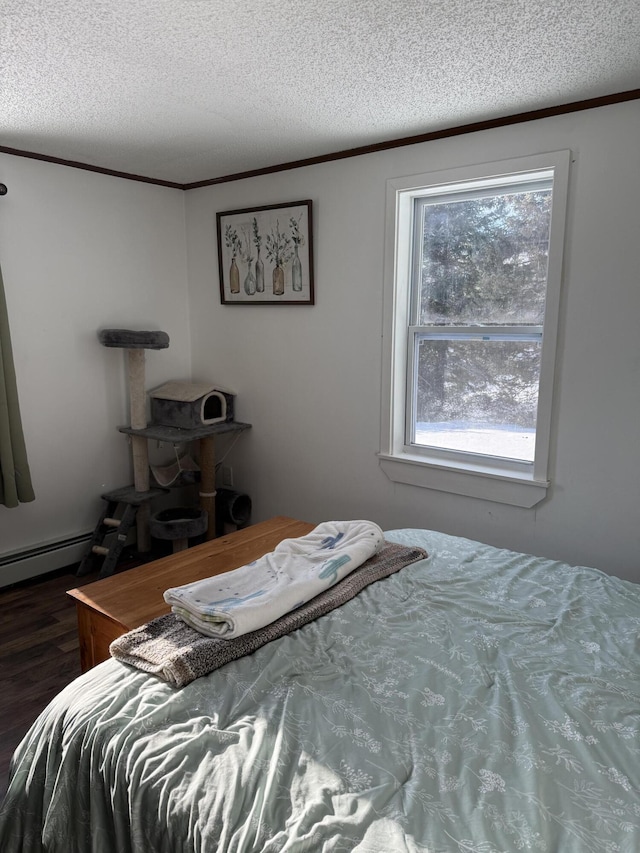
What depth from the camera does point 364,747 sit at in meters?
1.25

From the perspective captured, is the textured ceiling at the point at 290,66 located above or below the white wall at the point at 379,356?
above

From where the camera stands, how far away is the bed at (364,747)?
107 cm

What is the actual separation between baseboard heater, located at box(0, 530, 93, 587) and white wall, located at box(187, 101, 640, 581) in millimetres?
1039

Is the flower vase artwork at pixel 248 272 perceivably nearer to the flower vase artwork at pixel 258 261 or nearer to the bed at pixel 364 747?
the flower vase artwork at pixel 258 261

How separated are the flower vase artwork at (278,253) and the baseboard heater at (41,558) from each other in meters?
1.87

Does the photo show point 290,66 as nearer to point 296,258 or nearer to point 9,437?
point 296,258

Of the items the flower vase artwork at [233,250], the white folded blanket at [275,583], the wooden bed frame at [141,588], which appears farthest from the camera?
the flower vase artwork at [233,250]

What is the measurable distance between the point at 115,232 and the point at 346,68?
6.54 feet

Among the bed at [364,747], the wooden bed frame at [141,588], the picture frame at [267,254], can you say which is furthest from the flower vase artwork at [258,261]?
the bed at [364,747]

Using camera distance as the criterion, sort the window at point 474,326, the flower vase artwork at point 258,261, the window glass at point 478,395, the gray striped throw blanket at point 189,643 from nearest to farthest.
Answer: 1. the gray striped throw blanket at point 189,643
2. the window at point 474,326
3. the window glass at point 478,395
4. the flower vase artwork at point 258,261

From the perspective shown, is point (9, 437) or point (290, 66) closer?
point (290, 66)

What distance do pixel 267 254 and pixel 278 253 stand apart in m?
0.08

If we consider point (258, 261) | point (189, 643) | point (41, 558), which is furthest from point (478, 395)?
point (41, 558)

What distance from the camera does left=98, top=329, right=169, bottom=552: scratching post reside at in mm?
3408
